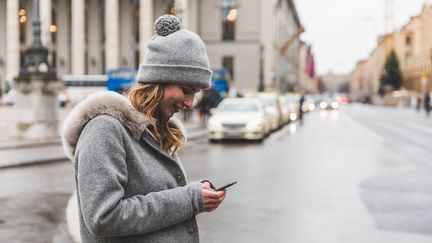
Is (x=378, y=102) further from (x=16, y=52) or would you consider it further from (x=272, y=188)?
(x=272, y=188)

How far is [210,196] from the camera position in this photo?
2.31m

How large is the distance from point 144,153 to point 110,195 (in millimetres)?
254

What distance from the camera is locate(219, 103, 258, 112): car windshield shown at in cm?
2411

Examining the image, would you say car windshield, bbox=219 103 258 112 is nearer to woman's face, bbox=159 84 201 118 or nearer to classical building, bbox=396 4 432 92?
woman's face, bbox=159 84 201 118

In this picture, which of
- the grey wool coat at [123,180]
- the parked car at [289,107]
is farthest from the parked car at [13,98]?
the grey wool coat at [123,180]

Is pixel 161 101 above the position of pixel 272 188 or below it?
above

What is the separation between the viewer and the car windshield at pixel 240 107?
949 inches

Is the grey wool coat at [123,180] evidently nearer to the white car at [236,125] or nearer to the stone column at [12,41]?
the white car at [236,125]

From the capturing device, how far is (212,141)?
2234 cm

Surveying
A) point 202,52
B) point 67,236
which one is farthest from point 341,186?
point 202,52

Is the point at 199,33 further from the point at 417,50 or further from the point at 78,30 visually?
the point at 417,50

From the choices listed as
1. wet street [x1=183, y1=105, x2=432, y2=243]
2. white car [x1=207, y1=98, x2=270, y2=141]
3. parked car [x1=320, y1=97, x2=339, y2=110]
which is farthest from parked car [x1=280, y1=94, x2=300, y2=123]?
parked car [x1=320, y1=97, x2=339, y2=110]

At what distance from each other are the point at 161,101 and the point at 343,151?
16172 mm

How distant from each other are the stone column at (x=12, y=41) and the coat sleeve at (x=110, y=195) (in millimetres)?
59072
